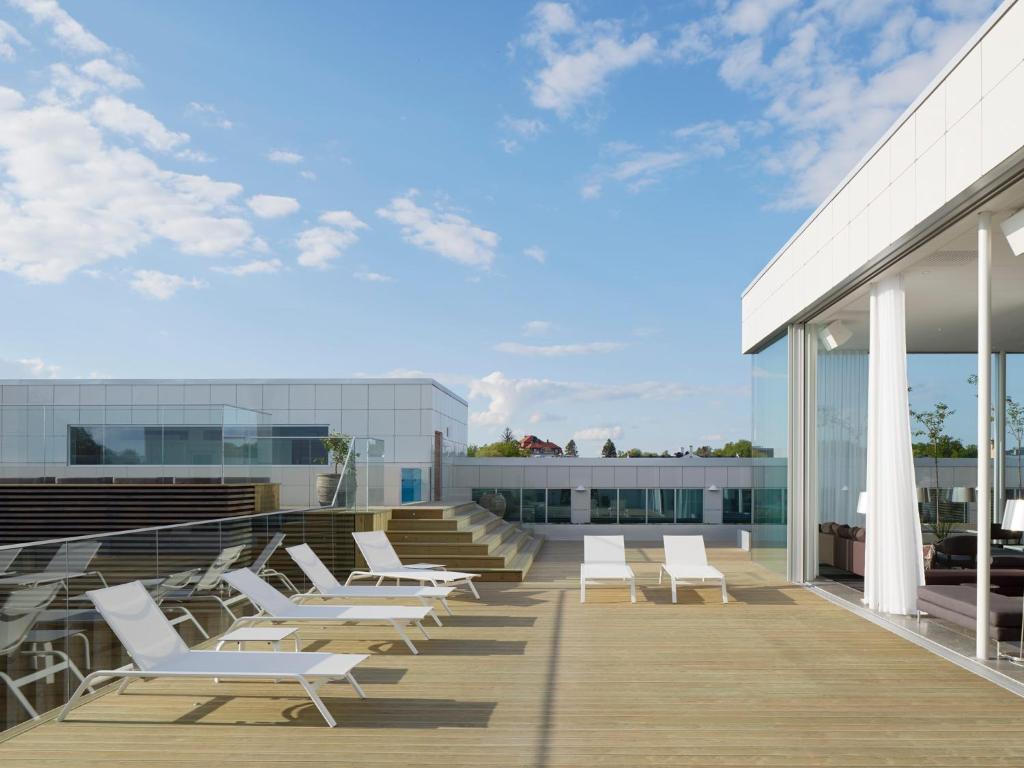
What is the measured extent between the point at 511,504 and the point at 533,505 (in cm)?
51

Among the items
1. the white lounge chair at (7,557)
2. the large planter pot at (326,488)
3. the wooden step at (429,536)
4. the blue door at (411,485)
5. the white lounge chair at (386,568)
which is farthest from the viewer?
the blue door at (411,485)

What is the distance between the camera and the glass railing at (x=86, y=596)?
17.7ft

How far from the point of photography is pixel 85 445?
17.7 metres

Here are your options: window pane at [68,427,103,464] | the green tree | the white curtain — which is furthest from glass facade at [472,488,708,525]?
the green tree

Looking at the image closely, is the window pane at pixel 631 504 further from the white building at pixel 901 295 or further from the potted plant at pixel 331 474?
the potted plant at pixel 331 474

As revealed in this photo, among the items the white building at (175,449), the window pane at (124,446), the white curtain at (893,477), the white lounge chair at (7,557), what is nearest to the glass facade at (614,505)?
the white building at (175,449)

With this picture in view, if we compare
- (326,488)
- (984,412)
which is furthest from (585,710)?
(326,488)

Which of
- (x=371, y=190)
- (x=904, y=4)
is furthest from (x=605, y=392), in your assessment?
(x=904, y=4)

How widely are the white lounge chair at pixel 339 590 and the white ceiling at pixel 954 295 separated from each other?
18.5 feet

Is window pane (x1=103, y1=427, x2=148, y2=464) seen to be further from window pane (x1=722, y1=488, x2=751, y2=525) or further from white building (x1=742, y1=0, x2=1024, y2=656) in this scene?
window pane (x1=722, y1=488, x2=751, y2=525)

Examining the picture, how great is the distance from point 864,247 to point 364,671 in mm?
6039

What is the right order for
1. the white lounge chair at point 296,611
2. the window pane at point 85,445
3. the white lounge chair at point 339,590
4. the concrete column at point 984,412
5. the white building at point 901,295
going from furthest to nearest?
the window pane at point 85,445 < the white lounge chair at point 339,590 < the white lounge chair at point 296,611 < the concrete column at point 984,412 < the white building at point 901,295

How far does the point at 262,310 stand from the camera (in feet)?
123

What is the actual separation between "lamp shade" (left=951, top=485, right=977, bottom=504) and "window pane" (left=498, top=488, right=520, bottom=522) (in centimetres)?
974
